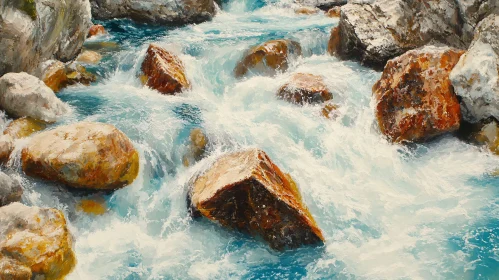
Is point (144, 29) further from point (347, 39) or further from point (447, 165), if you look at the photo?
point (447, 165)

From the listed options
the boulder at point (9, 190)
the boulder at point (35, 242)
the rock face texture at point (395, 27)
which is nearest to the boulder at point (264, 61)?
the rock face texture at point (395, 27)

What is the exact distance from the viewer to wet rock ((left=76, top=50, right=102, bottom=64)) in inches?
444

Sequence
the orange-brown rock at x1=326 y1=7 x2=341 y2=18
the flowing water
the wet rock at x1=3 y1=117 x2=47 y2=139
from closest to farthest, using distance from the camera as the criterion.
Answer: the flowing water, the wet rock at x1=3 y1=117 x2=47 y2=139, the orange-brown rock at x1=326 y1=7 x2=341 y2=18

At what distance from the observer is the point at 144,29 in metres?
14.8

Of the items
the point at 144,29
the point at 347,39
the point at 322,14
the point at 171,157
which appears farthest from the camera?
the point at 322,14

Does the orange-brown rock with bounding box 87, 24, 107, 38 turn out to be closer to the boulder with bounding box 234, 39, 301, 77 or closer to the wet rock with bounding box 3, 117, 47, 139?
the boulder with bounding box 234, 39, 301, 77

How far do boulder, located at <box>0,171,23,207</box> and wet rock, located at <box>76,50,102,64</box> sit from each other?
559cm

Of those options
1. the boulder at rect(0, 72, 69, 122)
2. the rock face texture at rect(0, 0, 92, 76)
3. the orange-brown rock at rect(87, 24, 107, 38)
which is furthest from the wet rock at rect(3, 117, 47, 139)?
the orange-brown rock at rect(87, 24, 107, 38)

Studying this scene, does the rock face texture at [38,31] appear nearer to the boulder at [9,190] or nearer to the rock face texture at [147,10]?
the boulder at [9,190]

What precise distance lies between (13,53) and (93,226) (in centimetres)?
378

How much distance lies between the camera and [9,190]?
613 centimetres

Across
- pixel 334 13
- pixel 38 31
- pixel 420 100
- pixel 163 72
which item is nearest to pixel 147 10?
pixel 163 72

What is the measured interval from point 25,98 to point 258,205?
4.64 metres

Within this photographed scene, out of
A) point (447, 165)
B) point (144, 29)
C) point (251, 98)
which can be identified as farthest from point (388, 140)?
point (144, 29)
